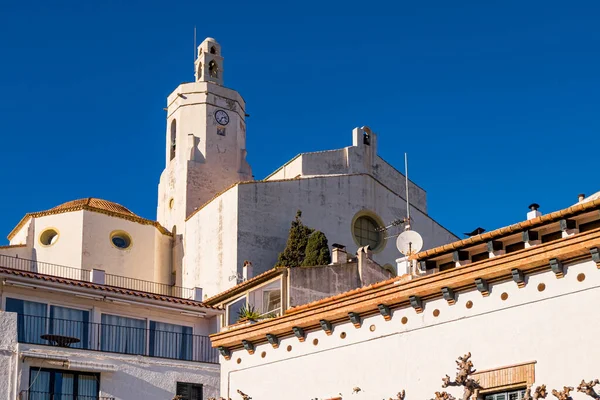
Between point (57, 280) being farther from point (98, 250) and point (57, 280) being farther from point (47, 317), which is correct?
point (98, 250)

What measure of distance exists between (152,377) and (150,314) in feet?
8.44

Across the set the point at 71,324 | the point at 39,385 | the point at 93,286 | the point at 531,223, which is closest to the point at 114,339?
the point at 71,324

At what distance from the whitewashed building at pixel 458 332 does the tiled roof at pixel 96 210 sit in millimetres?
27913

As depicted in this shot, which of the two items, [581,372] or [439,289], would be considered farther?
[439,289]

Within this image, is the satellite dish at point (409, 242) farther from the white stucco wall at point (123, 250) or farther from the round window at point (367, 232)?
the white stucco wall at point (123, 250)

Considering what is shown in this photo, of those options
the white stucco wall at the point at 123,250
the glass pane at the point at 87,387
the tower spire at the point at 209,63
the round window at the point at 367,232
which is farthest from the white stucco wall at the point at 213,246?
the glass pane at the point at 87,387

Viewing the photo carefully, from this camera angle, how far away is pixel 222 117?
6009 centimetres

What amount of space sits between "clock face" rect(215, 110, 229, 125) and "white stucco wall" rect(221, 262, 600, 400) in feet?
115

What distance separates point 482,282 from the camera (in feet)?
67.8

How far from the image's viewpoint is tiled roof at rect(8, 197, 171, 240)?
52.7 metres

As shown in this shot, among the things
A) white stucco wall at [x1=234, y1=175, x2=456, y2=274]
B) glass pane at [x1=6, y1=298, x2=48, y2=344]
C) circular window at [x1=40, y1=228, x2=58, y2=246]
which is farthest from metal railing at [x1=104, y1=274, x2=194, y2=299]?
glass pane at [x1=6, y1=298, x2=48, y2=344]

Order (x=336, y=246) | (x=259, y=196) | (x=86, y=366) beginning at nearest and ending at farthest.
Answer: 1. (x=86, y=366)
2. (x=336, y=246)
3. (x=259, y=196)

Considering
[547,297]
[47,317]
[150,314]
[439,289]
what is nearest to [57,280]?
[47,317]

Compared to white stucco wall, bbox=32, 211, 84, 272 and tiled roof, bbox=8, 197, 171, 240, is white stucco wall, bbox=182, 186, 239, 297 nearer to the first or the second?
tiled roof, bbox=8, 197, 171, 240
